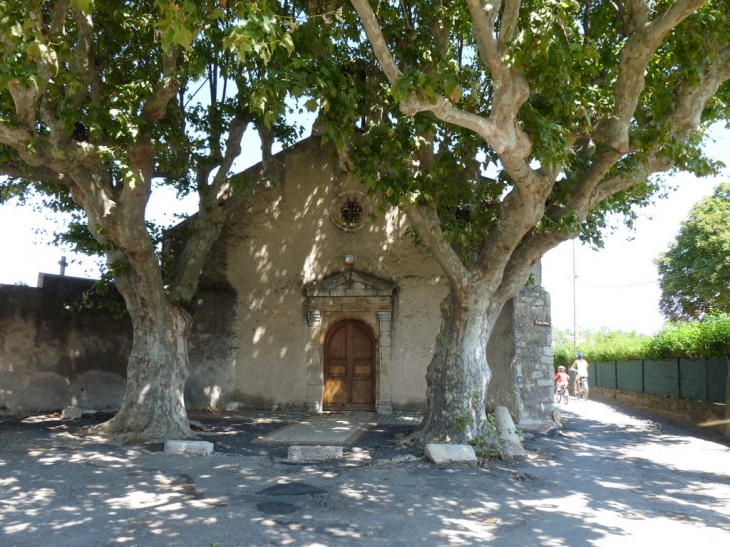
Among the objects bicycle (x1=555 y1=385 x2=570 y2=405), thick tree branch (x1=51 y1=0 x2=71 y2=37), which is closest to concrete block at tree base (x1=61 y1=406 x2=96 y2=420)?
thick tree branch (x1=51 y1=0 x2=71 y2=37)

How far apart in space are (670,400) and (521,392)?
528 cm

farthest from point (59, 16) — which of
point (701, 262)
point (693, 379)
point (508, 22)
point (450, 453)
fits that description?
point (701, 262)

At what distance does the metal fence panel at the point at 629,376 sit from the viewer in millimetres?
17641

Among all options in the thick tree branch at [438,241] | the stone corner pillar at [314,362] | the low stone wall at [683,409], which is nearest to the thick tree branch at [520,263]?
the thick tree branch at [438,241]

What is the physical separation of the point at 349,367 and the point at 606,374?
13.2 m

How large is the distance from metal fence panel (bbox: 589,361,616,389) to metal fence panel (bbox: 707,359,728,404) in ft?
28.3

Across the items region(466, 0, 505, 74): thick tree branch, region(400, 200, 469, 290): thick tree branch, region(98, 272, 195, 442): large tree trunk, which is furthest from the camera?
region(98, 272, 195, 442): large tree trunk

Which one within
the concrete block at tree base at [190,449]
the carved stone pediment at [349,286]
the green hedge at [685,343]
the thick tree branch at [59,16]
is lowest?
the concrete block at tree base at [190,449]

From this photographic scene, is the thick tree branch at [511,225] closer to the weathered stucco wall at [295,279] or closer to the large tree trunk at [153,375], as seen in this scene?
the weathered stucco wall at [295,279]

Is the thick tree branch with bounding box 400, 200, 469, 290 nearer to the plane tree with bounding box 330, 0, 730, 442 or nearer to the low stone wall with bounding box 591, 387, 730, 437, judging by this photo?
the plane tree with bounding box 330, 0, 730, 442

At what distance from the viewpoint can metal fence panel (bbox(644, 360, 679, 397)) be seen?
568 inches

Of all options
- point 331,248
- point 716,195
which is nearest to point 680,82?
point 331,248

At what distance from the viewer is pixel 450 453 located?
7656mm

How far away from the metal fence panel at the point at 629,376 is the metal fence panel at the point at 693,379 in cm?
354
